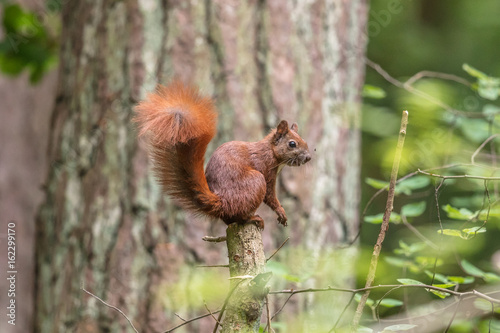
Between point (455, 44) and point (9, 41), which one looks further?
point (455, 44)

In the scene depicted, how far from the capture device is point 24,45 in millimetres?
2598

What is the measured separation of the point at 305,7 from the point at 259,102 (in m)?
0.46

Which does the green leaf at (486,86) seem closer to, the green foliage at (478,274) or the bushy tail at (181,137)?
the green foliage at (478,274)

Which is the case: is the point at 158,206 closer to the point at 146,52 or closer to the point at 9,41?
the point at 146,52

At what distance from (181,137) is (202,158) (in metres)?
0.11

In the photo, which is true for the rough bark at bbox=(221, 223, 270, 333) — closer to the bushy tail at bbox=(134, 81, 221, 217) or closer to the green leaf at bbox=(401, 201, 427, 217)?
the bushy tail at bbox=(134, 81, 221, 217)

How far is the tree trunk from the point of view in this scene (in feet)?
6.46

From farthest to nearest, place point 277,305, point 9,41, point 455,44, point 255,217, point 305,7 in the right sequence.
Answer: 1. point 455,44
2. point 9,41
3. point 305,7
4. point 277,305
5. point 255,217

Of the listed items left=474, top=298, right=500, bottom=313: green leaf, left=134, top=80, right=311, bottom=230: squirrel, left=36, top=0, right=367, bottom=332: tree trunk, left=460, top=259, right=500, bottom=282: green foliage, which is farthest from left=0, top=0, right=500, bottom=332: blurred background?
left=134, top=80, right=311, bottom=230: squirrel

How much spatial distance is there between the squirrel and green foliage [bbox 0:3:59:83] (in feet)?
5.52

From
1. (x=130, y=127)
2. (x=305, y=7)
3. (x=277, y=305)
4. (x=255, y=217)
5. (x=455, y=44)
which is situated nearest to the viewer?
(x=255, y=217)

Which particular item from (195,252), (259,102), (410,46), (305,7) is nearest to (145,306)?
(195,252)

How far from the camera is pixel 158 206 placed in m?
1.98

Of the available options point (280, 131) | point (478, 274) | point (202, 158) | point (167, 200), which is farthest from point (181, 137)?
point (167, 200)
